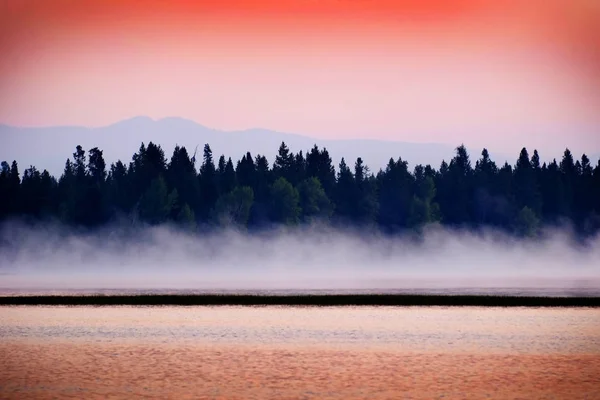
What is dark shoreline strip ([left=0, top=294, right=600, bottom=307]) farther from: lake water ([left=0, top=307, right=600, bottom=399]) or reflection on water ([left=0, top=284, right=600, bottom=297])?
lake water ([left=0, top=307, right=600, bottom=399])

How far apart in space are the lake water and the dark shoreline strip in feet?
24.8

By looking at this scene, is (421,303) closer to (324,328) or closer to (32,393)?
(324,328)

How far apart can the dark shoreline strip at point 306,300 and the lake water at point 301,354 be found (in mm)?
7564

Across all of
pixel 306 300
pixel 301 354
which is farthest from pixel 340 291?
pixel 301 354

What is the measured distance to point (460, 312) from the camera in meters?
73.9

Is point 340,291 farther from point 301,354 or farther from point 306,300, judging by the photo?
point 301,354

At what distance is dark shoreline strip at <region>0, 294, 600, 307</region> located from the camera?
81812 mm

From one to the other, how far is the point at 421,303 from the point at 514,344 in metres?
31.2

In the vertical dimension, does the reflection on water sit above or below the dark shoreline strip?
above

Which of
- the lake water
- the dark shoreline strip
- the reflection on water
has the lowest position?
the lake water

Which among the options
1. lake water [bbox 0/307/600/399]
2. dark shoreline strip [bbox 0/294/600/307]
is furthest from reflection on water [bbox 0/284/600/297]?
lake water [bbox 0/307/600/399]

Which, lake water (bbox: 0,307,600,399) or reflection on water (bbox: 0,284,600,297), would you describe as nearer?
lake water (bbox: 0,307,600,399)

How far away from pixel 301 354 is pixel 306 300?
38587 mm

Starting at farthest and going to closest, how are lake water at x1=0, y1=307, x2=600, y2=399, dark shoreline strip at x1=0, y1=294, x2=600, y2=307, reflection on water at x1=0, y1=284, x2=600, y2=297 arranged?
reflection on water at x1=0, y1=284, x2=600, y2=297, dark shoreline strip at x1=0, y1=294, x2=600, y2=307, lake water at x1=0, y1=307, x2=600, y2=399
